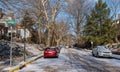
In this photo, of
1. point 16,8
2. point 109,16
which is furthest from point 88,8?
point 16,8

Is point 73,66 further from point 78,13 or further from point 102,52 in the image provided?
point 78,13

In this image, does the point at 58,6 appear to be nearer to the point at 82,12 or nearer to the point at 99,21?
the point at 99,21

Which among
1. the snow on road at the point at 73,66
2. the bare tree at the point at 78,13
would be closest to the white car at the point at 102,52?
the snow on road at the point at 73,66

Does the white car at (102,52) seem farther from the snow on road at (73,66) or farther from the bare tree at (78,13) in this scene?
the bare tree at (78,13)

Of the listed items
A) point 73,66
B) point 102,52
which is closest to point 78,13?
point 102,52

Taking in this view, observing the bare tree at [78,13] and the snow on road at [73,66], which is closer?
the snow on road at [73,66]

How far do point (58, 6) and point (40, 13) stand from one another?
4.32 m

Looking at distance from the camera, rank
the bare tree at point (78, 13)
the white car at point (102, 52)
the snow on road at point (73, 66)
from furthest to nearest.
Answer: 1. the bare tree at point (78, 13)
2. the white car at point (102, 52)
3. the snow on road at point (73, 66)

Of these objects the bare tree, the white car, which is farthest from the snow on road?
the bare tree

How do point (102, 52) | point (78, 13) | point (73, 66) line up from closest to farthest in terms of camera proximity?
1. point (73, 66)
2. point (102, 52)
3. point (78, 13)

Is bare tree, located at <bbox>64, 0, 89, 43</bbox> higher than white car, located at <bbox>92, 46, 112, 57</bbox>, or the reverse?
bare tree, located at <bbox>64, 0, 89, 43</bbox>

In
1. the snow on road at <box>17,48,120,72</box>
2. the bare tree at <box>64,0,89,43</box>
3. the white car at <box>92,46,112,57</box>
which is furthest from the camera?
the bare tree at <box>64,0,89,43</box>

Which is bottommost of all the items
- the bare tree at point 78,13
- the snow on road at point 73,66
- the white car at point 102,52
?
the snow on road at point 73,66

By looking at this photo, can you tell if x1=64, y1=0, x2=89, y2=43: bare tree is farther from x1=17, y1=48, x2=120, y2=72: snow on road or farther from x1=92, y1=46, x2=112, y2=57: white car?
x1=17, y1=48, x2=120, y2=72: snow on road
